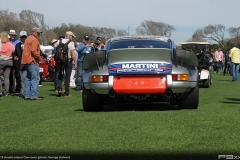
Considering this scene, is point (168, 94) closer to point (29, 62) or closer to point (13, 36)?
point (29, 62)

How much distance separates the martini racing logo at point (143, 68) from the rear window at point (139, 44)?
3.77 ft

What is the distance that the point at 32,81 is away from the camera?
44.3 feet

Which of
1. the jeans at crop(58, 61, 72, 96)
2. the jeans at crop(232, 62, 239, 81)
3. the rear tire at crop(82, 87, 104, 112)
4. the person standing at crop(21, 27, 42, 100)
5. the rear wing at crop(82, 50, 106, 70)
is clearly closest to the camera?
the rear wing at crop(82, 50, 106, 70)

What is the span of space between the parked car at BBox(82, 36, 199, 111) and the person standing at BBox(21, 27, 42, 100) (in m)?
3.74

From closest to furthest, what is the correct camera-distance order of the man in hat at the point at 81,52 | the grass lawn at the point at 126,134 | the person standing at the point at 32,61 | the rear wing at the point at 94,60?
the grass lawn at the point at 126,134 < the rear wing at the point at 94,60 < the person standing at the point at 32,61 < the man in hat at the point at 81,52

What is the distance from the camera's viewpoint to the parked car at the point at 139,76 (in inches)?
361

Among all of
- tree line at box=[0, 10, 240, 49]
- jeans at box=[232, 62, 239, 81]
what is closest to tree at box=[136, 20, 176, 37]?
tree line at box=[0, 10, 240, 49]

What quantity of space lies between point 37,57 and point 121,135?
284 inches

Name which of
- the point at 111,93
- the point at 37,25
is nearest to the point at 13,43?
the point at 111,93

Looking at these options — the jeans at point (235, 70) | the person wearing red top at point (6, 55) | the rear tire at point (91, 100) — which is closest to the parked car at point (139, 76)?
the rear tire at point (91, 100)

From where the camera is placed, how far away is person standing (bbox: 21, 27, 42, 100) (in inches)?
520

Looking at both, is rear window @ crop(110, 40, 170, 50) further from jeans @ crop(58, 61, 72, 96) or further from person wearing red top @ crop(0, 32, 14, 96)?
person wearing red top @ crop(0, 32, 14, 96)

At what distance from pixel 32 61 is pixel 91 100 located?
157 inches

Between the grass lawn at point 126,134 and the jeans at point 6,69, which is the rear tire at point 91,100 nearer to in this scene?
the grass lawn at point 126,134
